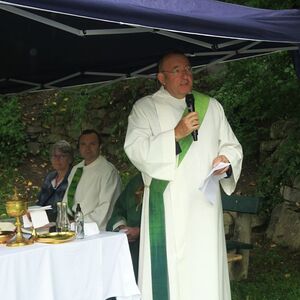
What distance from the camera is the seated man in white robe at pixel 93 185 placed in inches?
180

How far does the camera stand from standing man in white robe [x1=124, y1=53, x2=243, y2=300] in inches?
143

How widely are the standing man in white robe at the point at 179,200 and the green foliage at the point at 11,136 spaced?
341 inches

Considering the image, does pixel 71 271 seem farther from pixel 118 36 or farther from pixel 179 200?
pixel 118 36

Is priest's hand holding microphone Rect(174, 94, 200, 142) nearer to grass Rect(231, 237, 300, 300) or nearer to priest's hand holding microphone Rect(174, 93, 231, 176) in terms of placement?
priest's hand holding microphone Rect(174, 93, 231, 176)

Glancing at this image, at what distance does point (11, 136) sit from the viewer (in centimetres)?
1225

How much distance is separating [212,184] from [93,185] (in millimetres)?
1293

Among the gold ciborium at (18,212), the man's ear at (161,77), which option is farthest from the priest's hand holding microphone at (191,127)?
the gold ciborium at (18,212)

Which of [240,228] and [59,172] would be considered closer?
[59,172]

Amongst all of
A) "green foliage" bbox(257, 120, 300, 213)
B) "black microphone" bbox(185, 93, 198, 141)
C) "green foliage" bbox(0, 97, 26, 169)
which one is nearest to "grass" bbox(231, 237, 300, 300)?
"green foliage" bbox(257, 120, 300, 213)

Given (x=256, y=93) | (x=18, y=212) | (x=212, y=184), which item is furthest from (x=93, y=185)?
(x=256, y=93)

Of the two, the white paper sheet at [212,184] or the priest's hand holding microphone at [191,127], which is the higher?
the priest's hand holding microphone at [191,127]

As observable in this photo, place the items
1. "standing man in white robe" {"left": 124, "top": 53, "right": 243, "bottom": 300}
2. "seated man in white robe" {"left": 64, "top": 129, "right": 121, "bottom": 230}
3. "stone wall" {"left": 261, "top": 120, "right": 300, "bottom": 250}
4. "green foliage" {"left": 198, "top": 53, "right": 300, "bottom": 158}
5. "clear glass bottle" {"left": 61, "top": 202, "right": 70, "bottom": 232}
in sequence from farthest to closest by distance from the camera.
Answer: "stone wall" {"left": 261, "top": 120, "right": 300, "bottom": 250} → "green foliage" {"left": 198, "top": 53, "right": 300, "bottom": 158} → "seated man in white robe" {"left": 64, "top": 129, "right": 121, "bottom": 230} → "standing man in white robe" {"left": 124, "top": 53, "right": 243, "bottom": 300} → "clear glass bottle" {"left": 61, "top": 202, "right": 70, "bottom": 232}

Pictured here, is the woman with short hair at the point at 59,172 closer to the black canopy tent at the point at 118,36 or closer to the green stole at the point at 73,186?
the green stole at the point at 73,186

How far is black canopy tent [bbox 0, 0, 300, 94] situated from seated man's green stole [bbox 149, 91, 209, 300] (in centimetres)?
84
